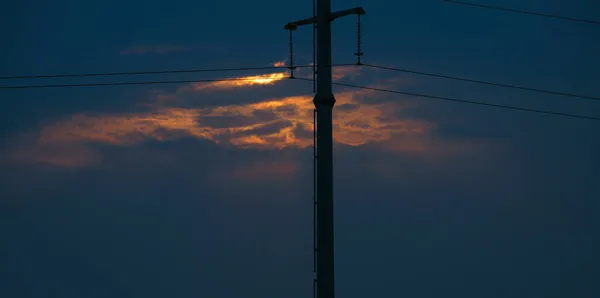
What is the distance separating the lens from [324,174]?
27625 millimetres

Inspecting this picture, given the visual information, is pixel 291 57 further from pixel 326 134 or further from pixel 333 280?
pixel 333 280

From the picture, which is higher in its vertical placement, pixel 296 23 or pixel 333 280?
pixel 296 23

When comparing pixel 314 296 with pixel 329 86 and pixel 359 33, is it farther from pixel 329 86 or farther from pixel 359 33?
pixel 359 33

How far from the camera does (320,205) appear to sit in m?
27.8

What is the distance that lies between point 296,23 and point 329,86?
369cm

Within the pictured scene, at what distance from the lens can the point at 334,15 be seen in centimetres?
2862

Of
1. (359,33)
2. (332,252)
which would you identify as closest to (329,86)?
(359,33)

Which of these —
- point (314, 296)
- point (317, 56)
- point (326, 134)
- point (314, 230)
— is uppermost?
point (317, 56)

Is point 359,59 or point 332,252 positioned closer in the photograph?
point 332,252

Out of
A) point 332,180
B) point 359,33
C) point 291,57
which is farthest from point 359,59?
point 332,180

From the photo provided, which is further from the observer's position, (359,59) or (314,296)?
(359,59)

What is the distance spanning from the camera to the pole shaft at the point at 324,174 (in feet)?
89.9

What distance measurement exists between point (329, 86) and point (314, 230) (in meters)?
4.86

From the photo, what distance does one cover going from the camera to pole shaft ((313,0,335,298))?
27.4 meters
